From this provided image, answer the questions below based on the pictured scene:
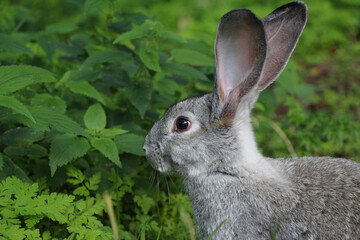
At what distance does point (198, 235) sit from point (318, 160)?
1049 millimetres

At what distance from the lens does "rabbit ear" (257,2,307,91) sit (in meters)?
3.68

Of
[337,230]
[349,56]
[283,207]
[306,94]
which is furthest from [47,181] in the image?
[349,56]

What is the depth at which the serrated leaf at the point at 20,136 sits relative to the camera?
409 cm

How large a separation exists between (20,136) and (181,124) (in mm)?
1305

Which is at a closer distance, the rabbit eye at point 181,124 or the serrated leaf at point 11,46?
the rabbit eye at point 181,124

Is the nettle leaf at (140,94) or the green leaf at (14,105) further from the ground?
the green leaf at (14,105)

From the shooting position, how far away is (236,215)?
359 cm

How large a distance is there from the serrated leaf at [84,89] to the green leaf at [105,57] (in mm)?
180

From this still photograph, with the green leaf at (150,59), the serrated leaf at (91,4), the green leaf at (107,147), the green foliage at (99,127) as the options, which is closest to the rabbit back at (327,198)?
the green foliage at (99,127)

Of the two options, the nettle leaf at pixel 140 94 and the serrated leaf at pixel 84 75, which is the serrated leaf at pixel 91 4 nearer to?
the serrated leaf at pixel 84 75

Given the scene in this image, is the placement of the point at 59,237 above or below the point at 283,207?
below

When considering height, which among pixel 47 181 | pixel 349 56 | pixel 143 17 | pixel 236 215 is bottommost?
pixel 349 56

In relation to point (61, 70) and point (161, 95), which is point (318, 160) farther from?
point (61, 70)

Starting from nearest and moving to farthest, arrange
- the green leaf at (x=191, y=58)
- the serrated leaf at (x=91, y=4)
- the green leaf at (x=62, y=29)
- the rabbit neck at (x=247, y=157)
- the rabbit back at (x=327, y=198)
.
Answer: the rabbit back at (x=327, y=198) → the rabbit neck at (x=247, y=157) → the serrated leaf at (x=91, y=4) → the green leaf at (x=191, y=58) → the green leaf at (x=62, y=29)
